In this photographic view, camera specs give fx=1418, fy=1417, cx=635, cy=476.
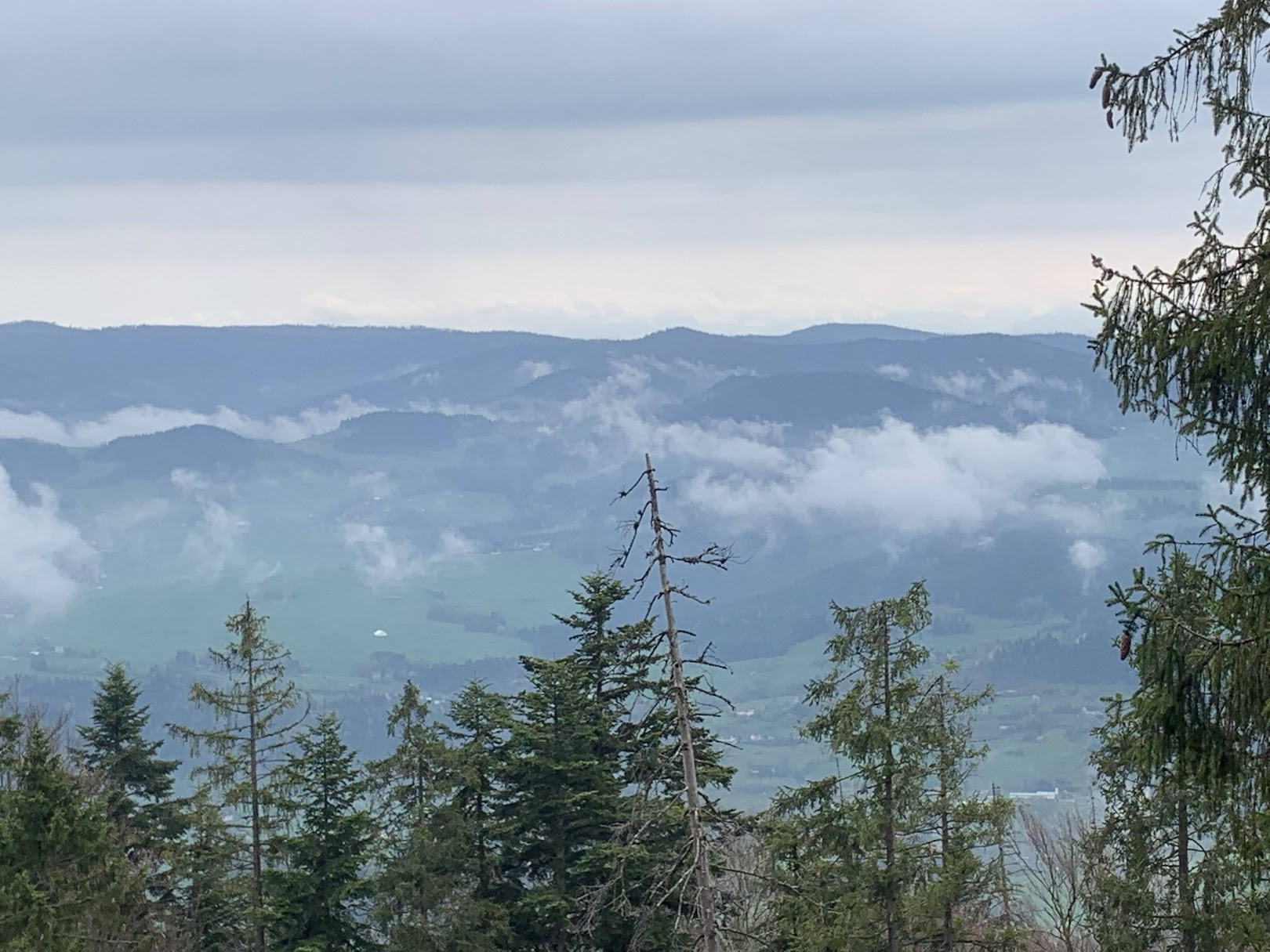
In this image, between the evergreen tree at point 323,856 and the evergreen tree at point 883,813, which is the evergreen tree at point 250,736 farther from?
the evergreen tree at point 883,813

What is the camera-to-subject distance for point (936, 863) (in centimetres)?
1745

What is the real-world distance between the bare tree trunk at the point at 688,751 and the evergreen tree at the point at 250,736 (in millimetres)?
12368

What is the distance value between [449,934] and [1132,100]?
16114 millimetres

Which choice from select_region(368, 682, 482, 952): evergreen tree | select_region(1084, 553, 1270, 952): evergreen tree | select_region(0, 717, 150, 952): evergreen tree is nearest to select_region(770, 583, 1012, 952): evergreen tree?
select_region(1084, 553, 1270, 952): evergreen tree

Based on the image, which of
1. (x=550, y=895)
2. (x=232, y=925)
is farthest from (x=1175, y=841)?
(x=232, y=925)

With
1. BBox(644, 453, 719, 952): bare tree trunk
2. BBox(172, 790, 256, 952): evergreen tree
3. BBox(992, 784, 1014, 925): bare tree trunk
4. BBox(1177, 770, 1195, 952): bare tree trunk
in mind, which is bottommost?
BBox(172, 790, 256, 952): evergreen tree

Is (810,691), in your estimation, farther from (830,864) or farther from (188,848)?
(188,848)

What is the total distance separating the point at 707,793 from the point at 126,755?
508 inches

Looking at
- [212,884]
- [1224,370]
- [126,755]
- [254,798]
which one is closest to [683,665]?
[1224,370]

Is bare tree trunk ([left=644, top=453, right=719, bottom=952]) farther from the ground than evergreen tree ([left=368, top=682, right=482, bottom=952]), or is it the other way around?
bare tree trunk ([left=644, top=453, right=719, bottom=952])

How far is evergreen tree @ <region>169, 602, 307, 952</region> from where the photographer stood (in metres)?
23.2

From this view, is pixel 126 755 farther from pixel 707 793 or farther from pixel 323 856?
Answer: pixel 707 793

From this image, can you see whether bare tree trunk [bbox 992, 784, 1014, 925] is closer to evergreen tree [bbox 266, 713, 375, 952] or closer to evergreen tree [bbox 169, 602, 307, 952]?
evergreen tree [bbox 266, 713, 375, 952]

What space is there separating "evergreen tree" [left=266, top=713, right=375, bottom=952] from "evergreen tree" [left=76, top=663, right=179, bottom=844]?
185 inches
